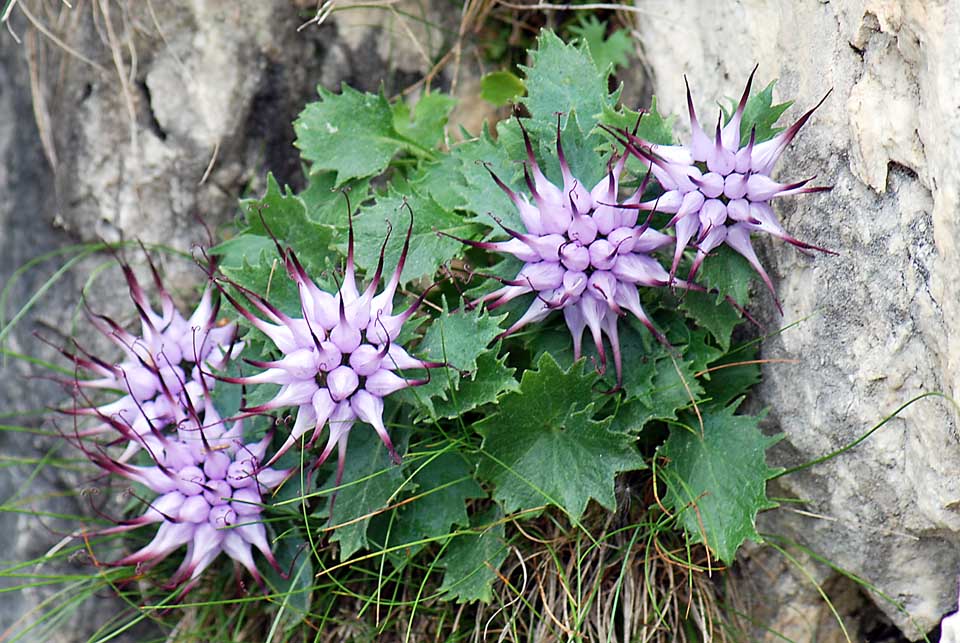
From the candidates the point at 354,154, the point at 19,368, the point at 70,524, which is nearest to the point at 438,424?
the point at 354,154

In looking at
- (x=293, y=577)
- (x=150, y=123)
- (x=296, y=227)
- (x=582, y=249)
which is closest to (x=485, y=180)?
(x=582, y=249)

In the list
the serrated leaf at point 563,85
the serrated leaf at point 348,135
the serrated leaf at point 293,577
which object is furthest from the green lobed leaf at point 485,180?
the serrated leaf at point 293,577

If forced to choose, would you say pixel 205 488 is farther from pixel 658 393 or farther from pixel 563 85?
pixel 563 85

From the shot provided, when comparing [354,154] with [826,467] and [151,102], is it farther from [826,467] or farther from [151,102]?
[826,467]

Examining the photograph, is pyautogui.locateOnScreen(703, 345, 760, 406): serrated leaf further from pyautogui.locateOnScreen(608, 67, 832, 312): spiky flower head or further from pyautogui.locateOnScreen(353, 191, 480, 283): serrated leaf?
pyautogui.locateOnScreen(353, 191, 480, 283): serrated leaf

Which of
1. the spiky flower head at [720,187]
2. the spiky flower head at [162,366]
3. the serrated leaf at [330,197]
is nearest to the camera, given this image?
the spiky flower head at [720,187]

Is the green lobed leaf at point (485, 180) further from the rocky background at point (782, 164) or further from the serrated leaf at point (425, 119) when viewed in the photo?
the rocky background at point (782, 164)
